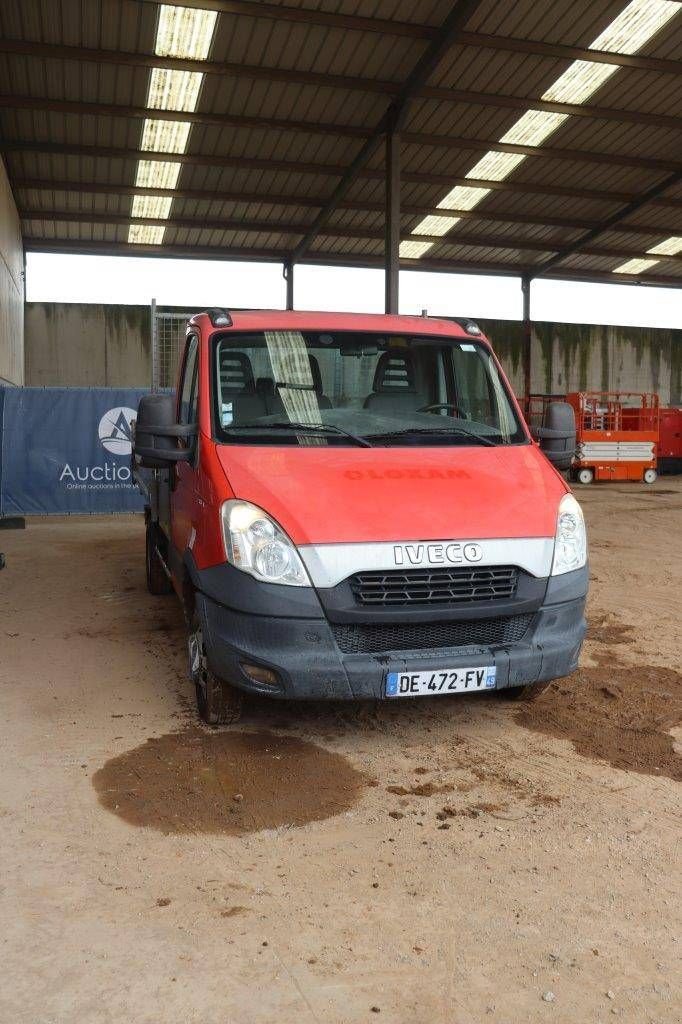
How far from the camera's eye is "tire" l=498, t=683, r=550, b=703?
4.61 metres

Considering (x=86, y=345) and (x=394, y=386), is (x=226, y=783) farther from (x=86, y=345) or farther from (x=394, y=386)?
(x=86, y=345)

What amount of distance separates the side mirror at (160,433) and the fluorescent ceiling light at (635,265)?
26222 millimetres

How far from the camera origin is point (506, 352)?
28188 mm

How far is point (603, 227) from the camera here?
24.0 m

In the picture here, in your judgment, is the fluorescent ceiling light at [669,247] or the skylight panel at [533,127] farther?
the fluorescent ceiling light at [669,247]

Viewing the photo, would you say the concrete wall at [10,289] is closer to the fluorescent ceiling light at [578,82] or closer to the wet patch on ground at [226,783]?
the fluorescent ceiling light at [578,82]

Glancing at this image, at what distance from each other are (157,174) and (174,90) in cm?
417

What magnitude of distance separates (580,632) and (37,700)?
293 cm

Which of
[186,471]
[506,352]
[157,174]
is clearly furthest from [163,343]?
[506,352]

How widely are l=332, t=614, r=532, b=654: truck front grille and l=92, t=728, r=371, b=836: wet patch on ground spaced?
23.1 inches

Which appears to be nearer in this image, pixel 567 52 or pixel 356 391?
pixel 356 391

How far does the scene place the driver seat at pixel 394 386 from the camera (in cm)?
471

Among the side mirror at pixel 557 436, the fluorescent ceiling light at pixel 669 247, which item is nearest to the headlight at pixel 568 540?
the side mirror at pixel 557 436

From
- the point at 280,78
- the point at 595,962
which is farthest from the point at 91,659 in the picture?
the point at 280,78
